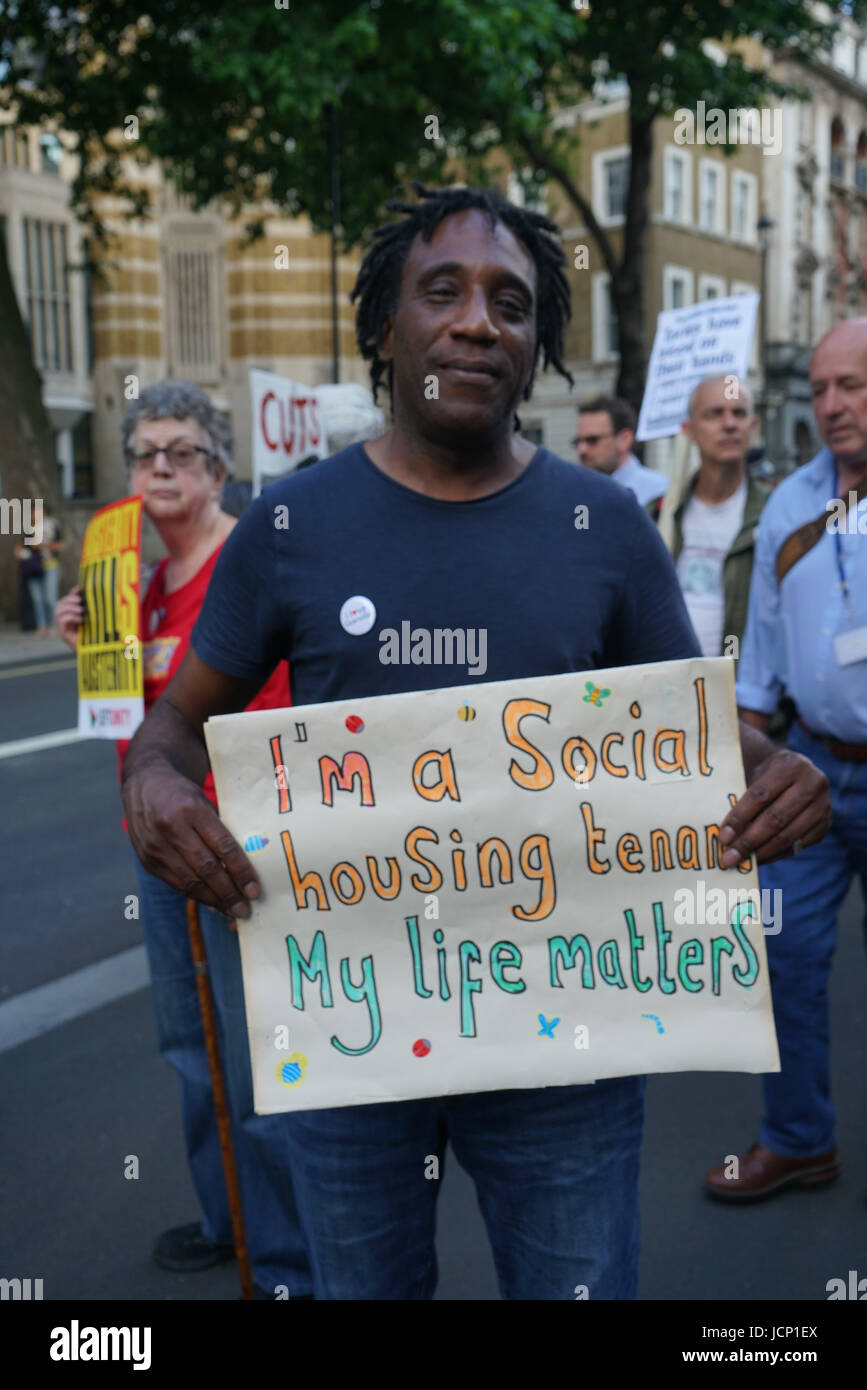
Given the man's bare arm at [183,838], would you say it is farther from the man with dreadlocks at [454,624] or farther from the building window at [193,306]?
the building window at [193,306]

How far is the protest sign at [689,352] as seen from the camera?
567 cm

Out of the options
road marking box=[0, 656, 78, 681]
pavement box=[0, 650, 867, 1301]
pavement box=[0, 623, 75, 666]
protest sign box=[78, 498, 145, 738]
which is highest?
protest sign box=[78, 498, 145, 738]

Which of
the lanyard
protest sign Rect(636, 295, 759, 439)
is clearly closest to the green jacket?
the lanyard

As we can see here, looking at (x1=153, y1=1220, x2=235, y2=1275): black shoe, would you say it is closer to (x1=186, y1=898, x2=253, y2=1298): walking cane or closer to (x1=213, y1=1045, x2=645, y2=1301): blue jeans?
(x1=186, y1=898, x2=253, y2=1298): walking cane

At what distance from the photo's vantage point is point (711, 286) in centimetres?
3816

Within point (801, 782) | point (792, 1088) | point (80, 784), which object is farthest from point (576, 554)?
point (80, 784)

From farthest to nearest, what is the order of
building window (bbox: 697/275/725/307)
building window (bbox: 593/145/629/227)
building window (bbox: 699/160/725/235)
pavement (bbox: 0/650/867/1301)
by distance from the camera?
building window (bbox: 697/275/725/307)
building window (bbox: 699/160/725/235)
building window (bbox: 593/145/629/227)
pavement (bbox: 0/650/867/1301)

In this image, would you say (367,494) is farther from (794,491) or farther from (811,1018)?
(811,1018)

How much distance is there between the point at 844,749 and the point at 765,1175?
1.05 metres

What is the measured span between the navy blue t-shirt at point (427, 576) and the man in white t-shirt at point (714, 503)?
258 cm

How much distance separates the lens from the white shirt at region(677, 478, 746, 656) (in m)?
4.41

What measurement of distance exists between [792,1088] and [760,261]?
135 feet

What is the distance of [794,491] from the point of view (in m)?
3.40

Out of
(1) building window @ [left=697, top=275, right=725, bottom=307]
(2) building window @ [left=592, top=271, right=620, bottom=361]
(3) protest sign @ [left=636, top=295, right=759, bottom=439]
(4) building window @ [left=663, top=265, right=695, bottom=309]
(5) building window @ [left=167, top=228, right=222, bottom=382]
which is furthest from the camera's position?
(1) building window @ [left=697, top=275, right=725, bottom=307]
